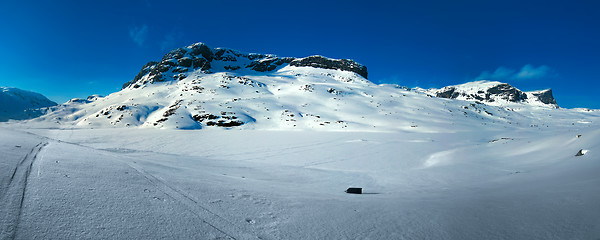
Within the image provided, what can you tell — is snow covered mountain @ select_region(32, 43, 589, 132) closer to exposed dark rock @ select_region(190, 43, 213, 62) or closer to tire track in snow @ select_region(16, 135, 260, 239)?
tire track in snow @ select_region(16, 135, 260, 239)

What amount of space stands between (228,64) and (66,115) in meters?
82.3

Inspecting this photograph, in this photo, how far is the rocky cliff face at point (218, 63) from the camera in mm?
115625

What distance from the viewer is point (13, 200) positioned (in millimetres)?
2867

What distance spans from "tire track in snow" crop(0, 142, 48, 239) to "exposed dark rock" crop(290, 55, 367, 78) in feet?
462

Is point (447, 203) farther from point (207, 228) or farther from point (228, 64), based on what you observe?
point (228, 64)

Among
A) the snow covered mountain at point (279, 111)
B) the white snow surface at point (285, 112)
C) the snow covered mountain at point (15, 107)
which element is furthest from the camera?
the snow covered mountain at point (15, 107)

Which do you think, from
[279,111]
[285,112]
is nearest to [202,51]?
[279,111]

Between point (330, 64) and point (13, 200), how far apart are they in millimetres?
145461

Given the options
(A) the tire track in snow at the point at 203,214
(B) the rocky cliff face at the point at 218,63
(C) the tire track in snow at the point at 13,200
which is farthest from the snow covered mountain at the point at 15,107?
(A) the tire track in snow at the point at 203,214

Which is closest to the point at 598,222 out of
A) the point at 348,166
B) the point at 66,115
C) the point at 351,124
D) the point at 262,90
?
the point at 348,166

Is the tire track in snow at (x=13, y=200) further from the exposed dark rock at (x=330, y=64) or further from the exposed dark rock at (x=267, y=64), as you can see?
the exposed dark rock at (x=330, y=64)

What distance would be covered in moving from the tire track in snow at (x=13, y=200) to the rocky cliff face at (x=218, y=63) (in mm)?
115033

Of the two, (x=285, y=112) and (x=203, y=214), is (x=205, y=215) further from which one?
(x=285, y=112)

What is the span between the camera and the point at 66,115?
65.4 meters
